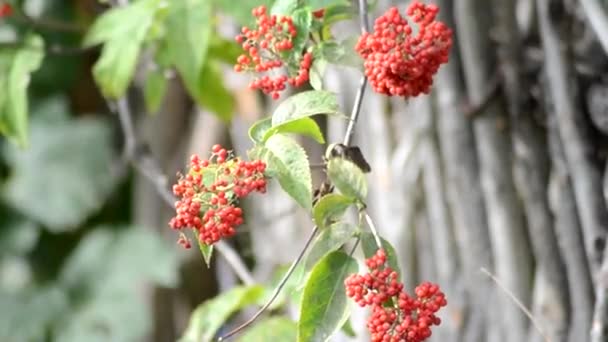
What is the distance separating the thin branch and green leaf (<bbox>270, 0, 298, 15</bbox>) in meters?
0.39

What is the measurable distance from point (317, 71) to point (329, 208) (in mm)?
102

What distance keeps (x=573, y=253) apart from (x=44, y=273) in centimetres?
171

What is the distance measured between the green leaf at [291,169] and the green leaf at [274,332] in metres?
0.41

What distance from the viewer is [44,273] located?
8.65 feet

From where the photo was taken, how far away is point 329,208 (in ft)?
2.44

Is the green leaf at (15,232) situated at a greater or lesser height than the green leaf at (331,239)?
lesser

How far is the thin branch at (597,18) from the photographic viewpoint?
1.08 meters

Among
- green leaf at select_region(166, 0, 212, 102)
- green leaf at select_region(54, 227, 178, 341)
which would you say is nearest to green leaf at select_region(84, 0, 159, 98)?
green leaf at select_region(166, 0, 212, 102)

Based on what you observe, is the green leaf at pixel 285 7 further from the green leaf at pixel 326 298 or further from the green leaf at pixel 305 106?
the green leaf at pixel 326 298

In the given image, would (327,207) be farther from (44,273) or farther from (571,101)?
(44,273)

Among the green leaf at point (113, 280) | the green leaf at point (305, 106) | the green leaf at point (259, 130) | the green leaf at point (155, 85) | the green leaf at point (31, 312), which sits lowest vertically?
the green leaf at point (31, 312)

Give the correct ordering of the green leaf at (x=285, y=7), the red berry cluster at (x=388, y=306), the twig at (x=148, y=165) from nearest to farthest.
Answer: the red berry cluster at (x=388, y=306) → the green leaf at (x=285, y=7) → the twig at (x=148, y=165)

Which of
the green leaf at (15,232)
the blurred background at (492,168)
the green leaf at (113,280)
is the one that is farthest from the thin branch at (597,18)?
the green leaf at (15,232)

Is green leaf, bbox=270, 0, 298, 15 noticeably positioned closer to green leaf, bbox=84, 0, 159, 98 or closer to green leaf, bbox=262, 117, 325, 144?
green leaf, bbox=262, 117, 325, 144
